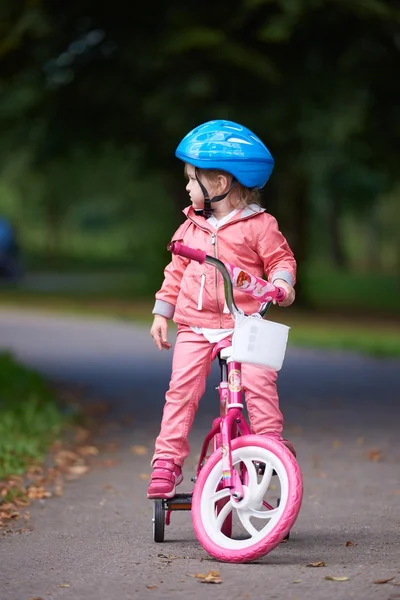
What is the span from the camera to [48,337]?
67.6 feet

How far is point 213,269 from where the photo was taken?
19.0ft

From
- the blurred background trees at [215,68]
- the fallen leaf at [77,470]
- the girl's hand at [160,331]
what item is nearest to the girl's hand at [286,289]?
the girl's hand at [160,331]

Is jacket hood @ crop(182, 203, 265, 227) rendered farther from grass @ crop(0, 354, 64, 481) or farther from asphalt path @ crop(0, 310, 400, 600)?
grass @ crop(0, 354, 64, 481)

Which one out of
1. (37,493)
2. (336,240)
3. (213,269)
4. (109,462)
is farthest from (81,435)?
(336,240)

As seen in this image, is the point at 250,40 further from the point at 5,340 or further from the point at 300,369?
the point at 5,340

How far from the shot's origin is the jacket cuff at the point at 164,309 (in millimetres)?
5941

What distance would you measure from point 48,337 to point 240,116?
842cm

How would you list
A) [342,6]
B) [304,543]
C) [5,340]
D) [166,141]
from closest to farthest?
[304,543]
[342,6]
[166,141]
[5,340]

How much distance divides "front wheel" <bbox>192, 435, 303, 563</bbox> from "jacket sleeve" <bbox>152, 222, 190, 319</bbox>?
2.23 feet

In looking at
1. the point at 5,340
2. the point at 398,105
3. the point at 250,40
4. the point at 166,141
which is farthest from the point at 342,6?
the point at 5,340

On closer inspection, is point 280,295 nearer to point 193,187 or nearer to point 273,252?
point 273,252

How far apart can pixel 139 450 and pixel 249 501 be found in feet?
13.3

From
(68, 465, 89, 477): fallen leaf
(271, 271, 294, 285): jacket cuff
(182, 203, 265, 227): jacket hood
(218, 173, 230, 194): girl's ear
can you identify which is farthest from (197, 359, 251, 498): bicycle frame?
(68, 465, 89, 477): fallen leaf

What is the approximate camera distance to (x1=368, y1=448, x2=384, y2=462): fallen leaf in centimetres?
901
